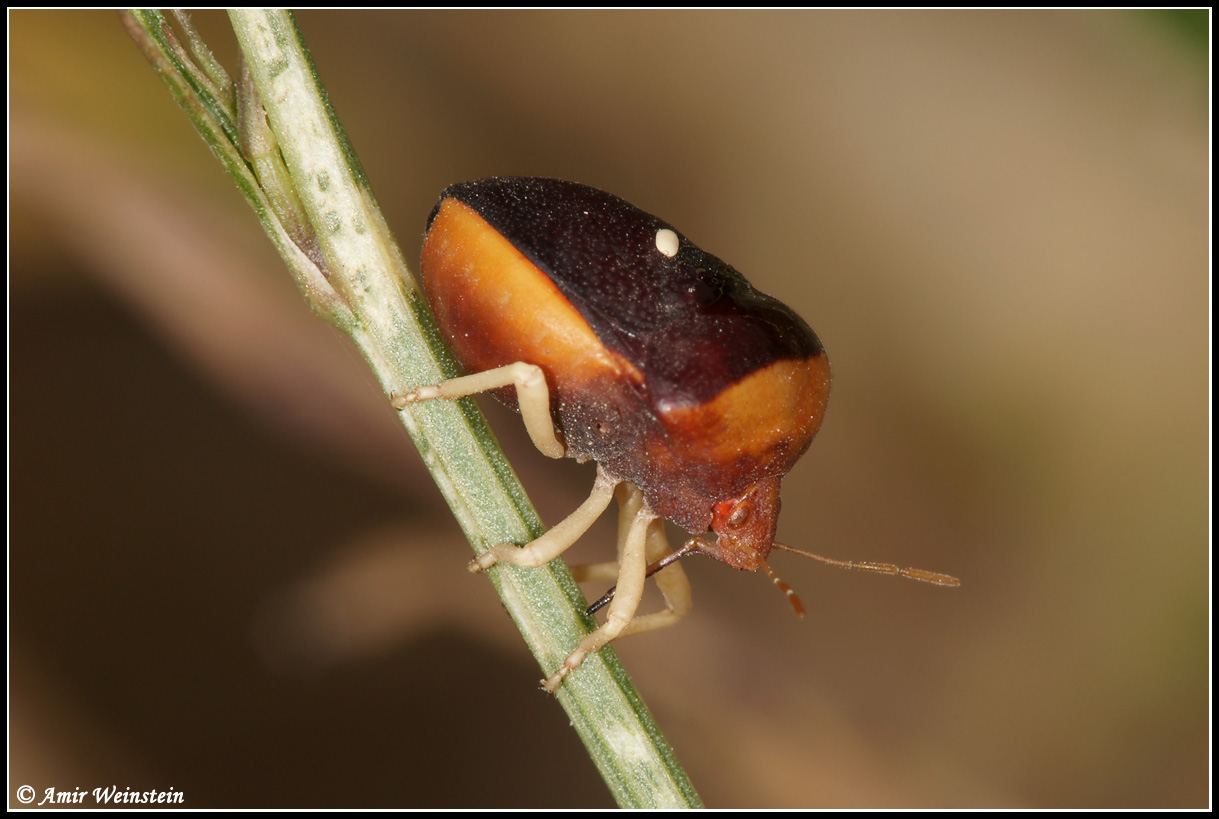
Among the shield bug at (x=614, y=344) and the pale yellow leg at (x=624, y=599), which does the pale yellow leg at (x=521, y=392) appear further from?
the pale yellow leg at (x=624, y=599)

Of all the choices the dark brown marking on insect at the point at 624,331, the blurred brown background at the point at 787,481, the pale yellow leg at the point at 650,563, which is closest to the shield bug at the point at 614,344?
the dark brown marking on insect at the point at 624,331

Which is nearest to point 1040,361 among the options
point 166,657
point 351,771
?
point 351,771

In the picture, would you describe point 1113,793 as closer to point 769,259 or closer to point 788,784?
point 788,784

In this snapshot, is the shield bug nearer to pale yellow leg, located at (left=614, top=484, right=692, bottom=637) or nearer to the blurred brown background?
pale yellow leg, located at (left=614, top=484, right=692, bottom=637)

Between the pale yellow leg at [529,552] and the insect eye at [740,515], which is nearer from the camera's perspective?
the pale yellow leg at [529,552]

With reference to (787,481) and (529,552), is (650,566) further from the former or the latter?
(787,481)
